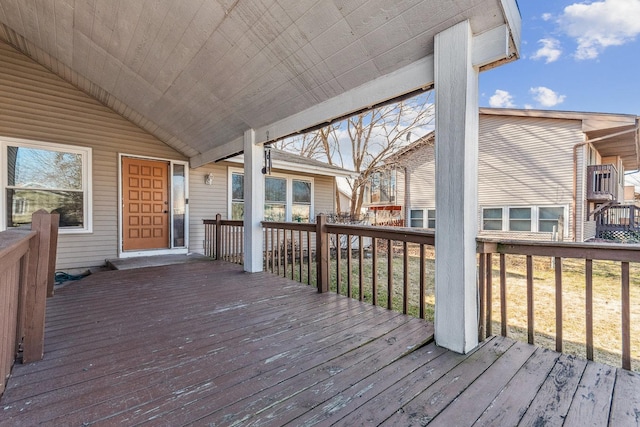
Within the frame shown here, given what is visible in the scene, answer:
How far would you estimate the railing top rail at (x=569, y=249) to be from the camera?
1.77 m

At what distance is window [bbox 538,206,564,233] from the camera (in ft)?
33.9

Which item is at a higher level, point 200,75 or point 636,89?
point 636,89

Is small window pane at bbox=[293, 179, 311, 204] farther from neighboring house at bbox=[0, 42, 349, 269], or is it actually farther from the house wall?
the house wall

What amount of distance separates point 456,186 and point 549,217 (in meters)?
11.1

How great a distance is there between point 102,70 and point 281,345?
4.95 meters

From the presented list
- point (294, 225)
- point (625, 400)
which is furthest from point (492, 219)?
point (625, 400)

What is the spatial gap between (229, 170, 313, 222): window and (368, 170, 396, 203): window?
23.3 ft

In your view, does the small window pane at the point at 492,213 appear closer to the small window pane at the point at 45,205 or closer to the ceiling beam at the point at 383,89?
the ceiling beam at the point at 383,89

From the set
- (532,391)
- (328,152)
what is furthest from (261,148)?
(328,152)

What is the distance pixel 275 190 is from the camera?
25.8 feet

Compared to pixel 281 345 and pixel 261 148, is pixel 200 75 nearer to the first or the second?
pixel 261 148

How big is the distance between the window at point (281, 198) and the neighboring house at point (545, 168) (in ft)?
17.1

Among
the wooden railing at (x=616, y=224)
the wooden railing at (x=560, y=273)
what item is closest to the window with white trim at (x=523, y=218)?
the wooden railing at (x=616, y=224)

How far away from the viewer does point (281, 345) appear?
2.20 meters
